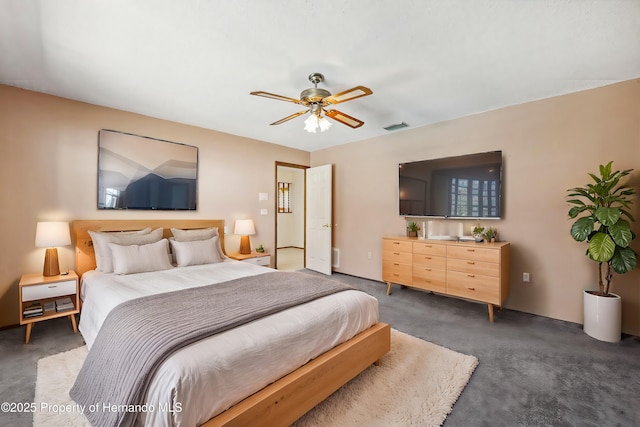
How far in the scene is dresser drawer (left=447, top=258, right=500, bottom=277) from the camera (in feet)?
10.3

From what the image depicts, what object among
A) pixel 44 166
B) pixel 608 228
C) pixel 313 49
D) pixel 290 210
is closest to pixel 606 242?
pixel 608 228

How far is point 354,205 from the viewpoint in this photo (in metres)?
5.23

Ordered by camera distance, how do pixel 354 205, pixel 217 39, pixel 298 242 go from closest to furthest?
pixel 217 39 → pixel 354 205 → pixel 298 242

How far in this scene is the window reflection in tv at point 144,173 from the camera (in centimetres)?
343

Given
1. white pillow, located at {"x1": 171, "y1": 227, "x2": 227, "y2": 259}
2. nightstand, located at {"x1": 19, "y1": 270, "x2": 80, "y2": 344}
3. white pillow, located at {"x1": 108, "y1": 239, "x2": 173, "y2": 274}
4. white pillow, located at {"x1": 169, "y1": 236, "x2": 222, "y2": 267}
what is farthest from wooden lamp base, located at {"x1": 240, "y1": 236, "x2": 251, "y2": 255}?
nightstand, located at {"x1": 19, "y1": 270, "x2": 80, "y2": 344}

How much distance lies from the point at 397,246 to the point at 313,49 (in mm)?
2804

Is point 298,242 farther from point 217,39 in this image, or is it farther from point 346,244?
point 217,39

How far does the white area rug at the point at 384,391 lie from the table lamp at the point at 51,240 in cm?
99

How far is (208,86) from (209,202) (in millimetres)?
1939

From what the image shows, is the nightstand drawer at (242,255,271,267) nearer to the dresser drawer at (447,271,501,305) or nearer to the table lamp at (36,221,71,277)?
the table lamp at (36,221,71,277)

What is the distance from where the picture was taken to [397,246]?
13.2 ft

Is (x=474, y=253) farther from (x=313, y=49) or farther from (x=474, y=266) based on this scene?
(x=313, y=49)

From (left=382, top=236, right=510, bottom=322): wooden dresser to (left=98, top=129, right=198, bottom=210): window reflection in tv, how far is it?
3.12 meters

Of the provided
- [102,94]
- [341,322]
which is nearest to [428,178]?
[341,322]
